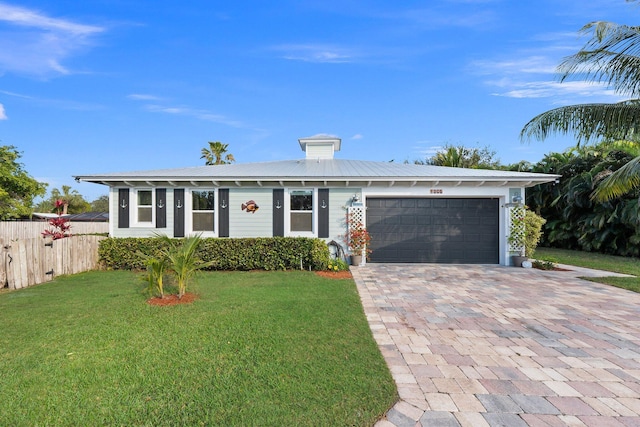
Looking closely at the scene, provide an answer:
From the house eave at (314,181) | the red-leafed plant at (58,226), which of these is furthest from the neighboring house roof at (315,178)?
the red-leafed plant at (58,226)

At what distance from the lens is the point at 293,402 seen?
2.31 meters

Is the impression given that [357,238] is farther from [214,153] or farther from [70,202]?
[70,202]

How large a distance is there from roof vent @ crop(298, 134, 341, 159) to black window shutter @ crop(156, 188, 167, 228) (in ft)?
19.7

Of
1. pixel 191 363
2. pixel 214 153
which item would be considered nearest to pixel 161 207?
pixel 191 363

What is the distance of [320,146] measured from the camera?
1299 cm

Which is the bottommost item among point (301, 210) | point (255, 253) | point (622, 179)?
point (255, 253)

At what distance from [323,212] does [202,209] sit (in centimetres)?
406

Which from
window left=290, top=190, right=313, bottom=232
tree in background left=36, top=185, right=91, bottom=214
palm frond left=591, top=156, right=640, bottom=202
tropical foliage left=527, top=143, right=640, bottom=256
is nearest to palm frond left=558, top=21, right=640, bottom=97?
palm frond left=591, top=156, right=640, bottom=202

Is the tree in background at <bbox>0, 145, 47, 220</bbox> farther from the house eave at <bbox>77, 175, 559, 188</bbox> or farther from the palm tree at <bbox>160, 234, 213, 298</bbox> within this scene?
the palm tree at <bbox>160, 234, 213, 298</bbox>

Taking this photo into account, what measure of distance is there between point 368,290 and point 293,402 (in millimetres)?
4186

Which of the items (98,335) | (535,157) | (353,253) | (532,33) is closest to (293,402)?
(98,335)

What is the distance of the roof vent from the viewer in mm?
12805

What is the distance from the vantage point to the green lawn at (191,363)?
86.7 inches

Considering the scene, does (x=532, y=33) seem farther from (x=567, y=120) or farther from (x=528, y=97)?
(x=567, y=120)
